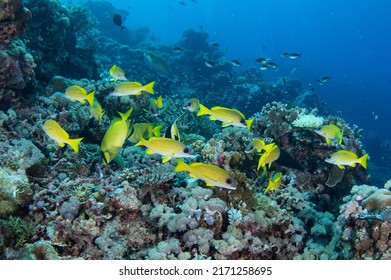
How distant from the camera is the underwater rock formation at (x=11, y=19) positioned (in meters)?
6.10

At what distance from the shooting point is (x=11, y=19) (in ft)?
20.5

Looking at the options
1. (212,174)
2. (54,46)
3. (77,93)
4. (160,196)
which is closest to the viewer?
(212,174)

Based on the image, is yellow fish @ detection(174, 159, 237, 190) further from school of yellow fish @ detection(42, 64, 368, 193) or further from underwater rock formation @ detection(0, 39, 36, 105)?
underwater rock formation @ detection(0, 39, 36, 105)

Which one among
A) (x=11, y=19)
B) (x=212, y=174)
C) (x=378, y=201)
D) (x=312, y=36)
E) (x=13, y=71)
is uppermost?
(x=11, y=19)

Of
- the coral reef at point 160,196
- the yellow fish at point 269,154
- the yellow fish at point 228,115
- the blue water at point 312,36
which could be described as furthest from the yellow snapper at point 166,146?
the blue water at point 312,36

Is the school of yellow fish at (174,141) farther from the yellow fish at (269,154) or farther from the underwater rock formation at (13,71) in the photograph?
the underwater rock formation at (13,71)

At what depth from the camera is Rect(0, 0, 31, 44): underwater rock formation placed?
6098mm

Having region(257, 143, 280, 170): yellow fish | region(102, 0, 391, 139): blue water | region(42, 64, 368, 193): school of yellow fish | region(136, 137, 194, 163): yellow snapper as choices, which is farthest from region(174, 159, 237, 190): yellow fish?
region(102, 0, 391, 139): blue water

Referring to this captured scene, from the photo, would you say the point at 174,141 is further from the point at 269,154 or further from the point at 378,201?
the point at 378,201

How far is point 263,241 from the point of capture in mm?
4242

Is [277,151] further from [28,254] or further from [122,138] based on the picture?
[28,254]

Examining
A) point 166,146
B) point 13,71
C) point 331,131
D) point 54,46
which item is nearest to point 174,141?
point 166,146
